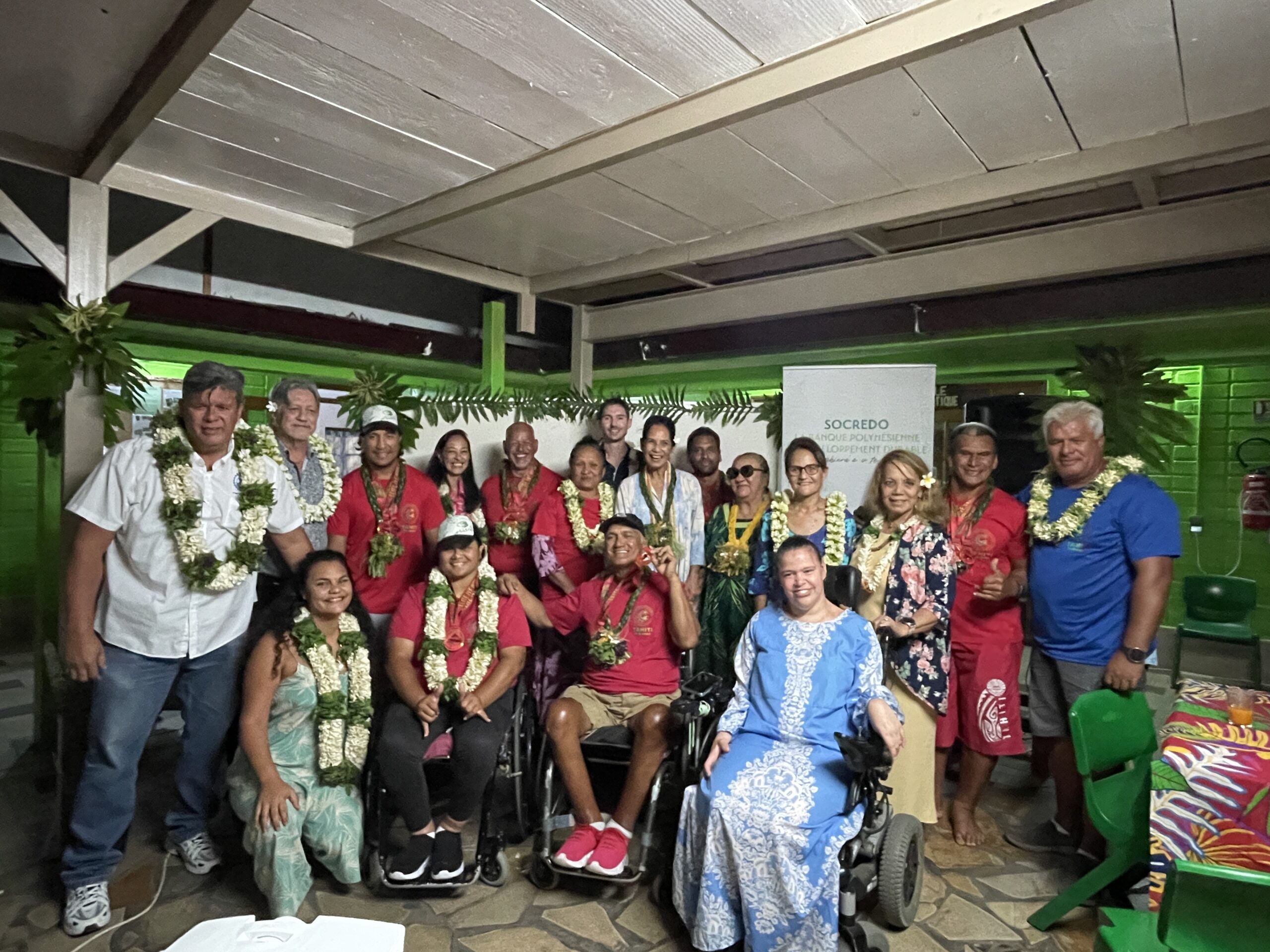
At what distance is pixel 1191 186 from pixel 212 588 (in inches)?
158

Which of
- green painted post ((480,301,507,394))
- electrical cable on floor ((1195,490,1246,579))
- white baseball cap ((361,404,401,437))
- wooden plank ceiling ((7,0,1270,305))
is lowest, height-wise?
electrical cable on floor ((1195,490,1246,579))

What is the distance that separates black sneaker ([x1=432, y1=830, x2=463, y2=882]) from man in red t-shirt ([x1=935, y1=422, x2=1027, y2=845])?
6.22ft

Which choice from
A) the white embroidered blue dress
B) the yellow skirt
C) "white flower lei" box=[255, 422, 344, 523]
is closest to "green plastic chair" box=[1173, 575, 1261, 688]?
the yellow skirt

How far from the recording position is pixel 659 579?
299 cm

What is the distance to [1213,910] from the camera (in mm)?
1395

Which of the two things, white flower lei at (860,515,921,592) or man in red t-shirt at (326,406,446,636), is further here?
man in red t-shirt at (326,406,446,636)

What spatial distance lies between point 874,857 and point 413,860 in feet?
5.00

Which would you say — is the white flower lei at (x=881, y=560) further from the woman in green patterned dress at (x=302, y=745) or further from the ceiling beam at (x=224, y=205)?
the ceiling beam at (x=224, y=205)

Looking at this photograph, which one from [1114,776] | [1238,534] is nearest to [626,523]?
[1114,776]

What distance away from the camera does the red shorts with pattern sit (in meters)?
2.95

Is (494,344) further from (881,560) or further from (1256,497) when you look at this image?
(1256,497)

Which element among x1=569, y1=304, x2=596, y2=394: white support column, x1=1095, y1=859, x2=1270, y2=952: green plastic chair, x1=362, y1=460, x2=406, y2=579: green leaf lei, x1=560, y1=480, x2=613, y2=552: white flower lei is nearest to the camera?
x1=1095, y1=859, x2=1270, y2=952: green plastic chair

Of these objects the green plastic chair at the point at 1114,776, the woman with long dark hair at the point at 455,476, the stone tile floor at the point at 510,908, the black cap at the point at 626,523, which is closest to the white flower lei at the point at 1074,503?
the green plastic chair at the point at 1114,776

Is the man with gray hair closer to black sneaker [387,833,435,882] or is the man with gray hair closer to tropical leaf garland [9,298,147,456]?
tropical leaf garland [9,298,147,456]
